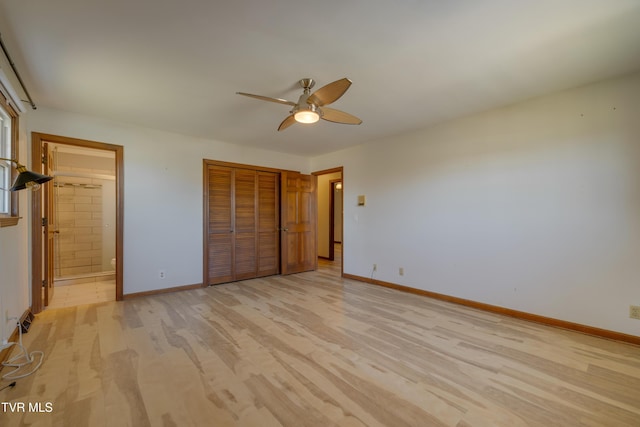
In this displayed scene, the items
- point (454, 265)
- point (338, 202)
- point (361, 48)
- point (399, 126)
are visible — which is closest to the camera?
point (361, 48)

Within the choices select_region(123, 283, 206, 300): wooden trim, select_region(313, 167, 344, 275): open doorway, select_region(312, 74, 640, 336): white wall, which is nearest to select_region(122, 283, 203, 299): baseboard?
select_region(123, 283, 206, 300): wooden trim

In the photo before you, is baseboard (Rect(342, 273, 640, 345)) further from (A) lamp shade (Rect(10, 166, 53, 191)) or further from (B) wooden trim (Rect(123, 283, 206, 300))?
(A) lamp shade (Rect(10, 166, 53, 191))

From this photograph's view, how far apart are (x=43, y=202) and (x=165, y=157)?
148 centimetres

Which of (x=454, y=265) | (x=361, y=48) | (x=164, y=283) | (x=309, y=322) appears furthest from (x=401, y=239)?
(x=164, y=283)

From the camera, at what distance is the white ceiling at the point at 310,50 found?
1657 millimetres

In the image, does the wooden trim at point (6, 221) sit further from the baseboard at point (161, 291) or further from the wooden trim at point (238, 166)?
the wooden trim at point (238, 166)

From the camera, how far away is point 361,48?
2014 mm

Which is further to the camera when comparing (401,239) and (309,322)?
(401,239)

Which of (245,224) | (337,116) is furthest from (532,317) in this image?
(245,224)

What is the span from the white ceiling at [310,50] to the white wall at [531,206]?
37 centimetres

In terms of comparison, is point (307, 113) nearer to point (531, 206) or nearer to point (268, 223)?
point (531, 206)

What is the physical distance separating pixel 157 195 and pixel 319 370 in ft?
11.0

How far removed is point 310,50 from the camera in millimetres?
2035

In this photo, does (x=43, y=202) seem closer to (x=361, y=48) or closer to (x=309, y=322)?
(x=309, y=322)
